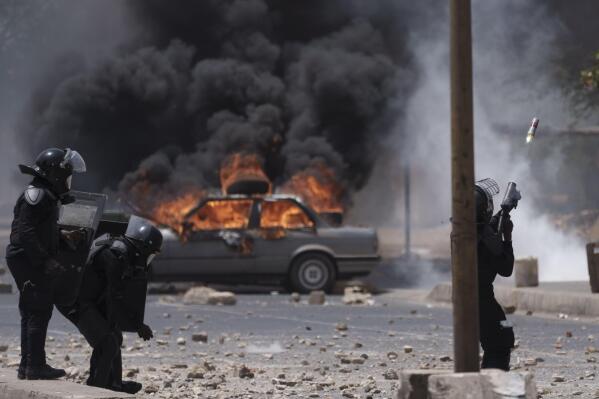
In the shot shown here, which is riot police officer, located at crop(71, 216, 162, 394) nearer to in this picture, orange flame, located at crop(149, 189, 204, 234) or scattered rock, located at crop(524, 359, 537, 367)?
scattered rock, located at crop(524, 359, 537, 367)

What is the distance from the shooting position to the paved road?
1080 cm

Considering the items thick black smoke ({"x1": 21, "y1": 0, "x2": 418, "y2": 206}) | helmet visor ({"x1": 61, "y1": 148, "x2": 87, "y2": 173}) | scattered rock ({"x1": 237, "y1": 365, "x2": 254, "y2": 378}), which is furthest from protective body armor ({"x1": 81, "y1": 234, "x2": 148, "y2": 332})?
thick black smoke ({"x1": 21, "y1": 0, "x2": 418, "y2": 206})

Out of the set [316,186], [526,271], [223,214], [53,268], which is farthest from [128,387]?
[316,186]

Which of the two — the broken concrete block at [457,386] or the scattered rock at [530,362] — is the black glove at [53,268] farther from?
the scattered rock at [530,362]

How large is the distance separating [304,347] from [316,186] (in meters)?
12.6

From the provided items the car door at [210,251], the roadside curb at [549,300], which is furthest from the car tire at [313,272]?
the roadside curb at [549,300]

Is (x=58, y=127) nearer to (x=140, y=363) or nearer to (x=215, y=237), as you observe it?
(x=215, y=237)

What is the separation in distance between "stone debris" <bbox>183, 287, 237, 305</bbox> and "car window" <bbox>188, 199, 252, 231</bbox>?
159cm

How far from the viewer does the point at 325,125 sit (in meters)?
29.1

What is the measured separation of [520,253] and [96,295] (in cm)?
2252

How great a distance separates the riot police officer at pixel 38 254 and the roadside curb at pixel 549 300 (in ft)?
32.8

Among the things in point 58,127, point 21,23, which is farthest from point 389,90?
point 21,23

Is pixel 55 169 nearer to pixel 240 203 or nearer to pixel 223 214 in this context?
pixel 240 203

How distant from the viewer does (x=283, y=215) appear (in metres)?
23.1
